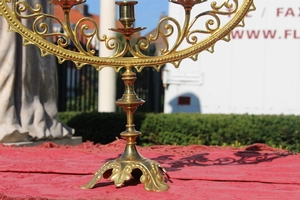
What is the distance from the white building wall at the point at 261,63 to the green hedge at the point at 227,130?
1.15 feet

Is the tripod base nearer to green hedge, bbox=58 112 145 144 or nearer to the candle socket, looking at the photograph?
the candle socket

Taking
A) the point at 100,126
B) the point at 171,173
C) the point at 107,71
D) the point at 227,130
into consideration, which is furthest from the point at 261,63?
the point at 171,173

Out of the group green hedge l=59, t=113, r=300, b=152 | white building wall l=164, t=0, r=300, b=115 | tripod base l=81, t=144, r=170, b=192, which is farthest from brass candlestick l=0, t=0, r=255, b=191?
white building wall l=164, t=0, r=300, b=115

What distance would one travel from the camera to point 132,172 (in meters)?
3.18

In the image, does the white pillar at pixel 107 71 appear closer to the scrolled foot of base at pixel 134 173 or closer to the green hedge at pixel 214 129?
the green hedge at pixel 214 129

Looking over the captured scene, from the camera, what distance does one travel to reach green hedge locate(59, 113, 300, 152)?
6.78 meters

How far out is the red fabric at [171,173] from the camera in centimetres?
290

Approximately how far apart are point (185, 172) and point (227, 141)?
3585 mm

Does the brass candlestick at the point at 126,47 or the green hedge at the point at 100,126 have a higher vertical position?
the brass candlestick at the point at 126,47

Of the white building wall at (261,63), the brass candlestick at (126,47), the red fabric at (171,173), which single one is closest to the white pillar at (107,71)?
the white building wall at (261,63)

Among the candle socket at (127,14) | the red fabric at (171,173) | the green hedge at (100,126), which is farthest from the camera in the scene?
the green hedge at (100,126)

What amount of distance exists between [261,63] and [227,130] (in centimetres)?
88

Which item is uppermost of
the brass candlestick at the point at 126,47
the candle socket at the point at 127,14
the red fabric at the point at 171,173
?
the candle socket at the point at 127,14

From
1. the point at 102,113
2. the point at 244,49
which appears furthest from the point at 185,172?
the point at 102,113
